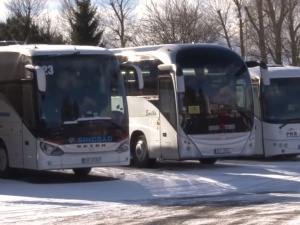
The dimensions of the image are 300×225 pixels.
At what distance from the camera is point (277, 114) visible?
26.8 m

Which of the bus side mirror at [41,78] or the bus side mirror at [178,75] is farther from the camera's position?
the bus side mirror at [178,75]

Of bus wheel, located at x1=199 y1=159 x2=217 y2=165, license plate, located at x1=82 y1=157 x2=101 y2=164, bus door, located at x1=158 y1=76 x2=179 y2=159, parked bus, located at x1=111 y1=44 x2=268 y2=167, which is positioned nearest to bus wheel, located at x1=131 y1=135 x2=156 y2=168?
parked bus, located at x1=111 y1=44 x2=268 y2=167

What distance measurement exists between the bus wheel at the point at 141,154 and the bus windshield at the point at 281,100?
3567 millimetres

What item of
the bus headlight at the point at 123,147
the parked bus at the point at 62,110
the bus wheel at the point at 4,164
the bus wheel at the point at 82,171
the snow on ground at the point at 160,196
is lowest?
the snow on ground at the point at 160,196

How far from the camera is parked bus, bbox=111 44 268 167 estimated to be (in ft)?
78.4

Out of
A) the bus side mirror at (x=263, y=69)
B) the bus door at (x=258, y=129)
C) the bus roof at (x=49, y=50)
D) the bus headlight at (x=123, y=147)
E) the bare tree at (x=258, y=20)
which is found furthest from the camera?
the bare tree at (x=258, y=20)

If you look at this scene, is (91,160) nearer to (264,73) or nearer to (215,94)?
(215,94)

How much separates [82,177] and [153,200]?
5.17 meters

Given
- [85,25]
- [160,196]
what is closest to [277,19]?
[85,25]

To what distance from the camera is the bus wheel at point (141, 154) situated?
82.5 feet

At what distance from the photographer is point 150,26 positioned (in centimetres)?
6347

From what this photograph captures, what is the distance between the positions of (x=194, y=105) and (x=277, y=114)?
11.8 feet

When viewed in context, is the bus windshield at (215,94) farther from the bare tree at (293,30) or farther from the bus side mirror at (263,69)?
the bare tree at (293,30)

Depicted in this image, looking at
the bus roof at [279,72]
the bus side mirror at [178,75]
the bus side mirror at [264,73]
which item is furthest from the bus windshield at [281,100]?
the bus side mirror at [178,75]
